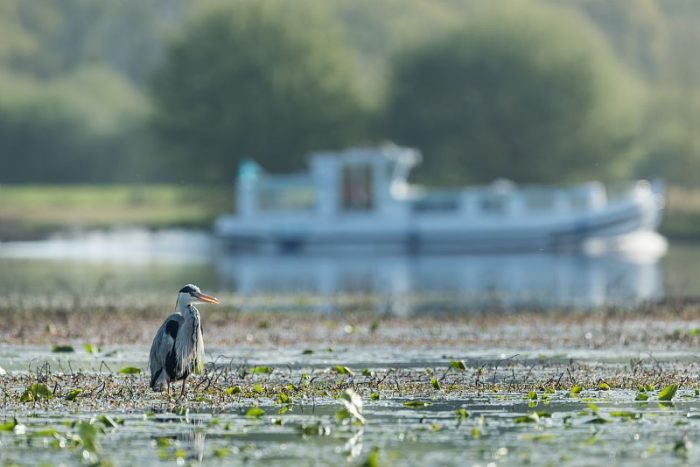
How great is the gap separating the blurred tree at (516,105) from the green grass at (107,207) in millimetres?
13548

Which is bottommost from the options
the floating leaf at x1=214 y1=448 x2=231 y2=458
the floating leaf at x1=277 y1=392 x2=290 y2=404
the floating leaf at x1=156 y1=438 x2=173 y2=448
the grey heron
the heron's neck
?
the floating leaf at x1=214 y1=448 x2=231 y2=458

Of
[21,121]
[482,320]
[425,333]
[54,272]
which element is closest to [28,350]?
[425,333]

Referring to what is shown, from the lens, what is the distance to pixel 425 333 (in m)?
28.7

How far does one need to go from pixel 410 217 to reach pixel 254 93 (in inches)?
979

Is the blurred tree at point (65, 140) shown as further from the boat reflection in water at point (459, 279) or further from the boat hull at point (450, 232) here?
Result: the boat reflection in water at point (459, 279)

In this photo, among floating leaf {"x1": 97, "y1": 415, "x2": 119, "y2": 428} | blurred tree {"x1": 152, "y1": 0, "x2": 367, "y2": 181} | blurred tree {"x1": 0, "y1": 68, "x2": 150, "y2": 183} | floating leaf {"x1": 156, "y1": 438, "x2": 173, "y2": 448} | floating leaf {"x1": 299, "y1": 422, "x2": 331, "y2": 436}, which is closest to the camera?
floating leaf {"x1": 156, "y1": 438, "x2": 173, "y2": 448}

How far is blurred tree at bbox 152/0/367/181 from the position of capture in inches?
3836

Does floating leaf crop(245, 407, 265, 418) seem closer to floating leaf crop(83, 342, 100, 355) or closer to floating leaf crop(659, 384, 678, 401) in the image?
floating leaf crop(659, 384, 678, 401)

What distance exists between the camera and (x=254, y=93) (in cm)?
9762

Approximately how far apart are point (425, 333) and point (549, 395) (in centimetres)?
928

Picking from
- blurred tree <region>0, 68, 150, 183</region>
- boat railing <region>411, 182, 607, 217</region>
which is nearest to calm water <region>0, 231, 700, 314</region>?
boat railing <region>411, 182, 607, 217</region>

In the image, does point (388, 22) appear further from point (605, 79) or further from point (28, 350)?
point (28, 350)

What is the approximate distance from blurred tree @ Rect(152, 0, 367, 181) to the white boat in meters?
19.0

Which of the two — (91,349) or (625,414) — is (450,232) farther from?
(625,414)
